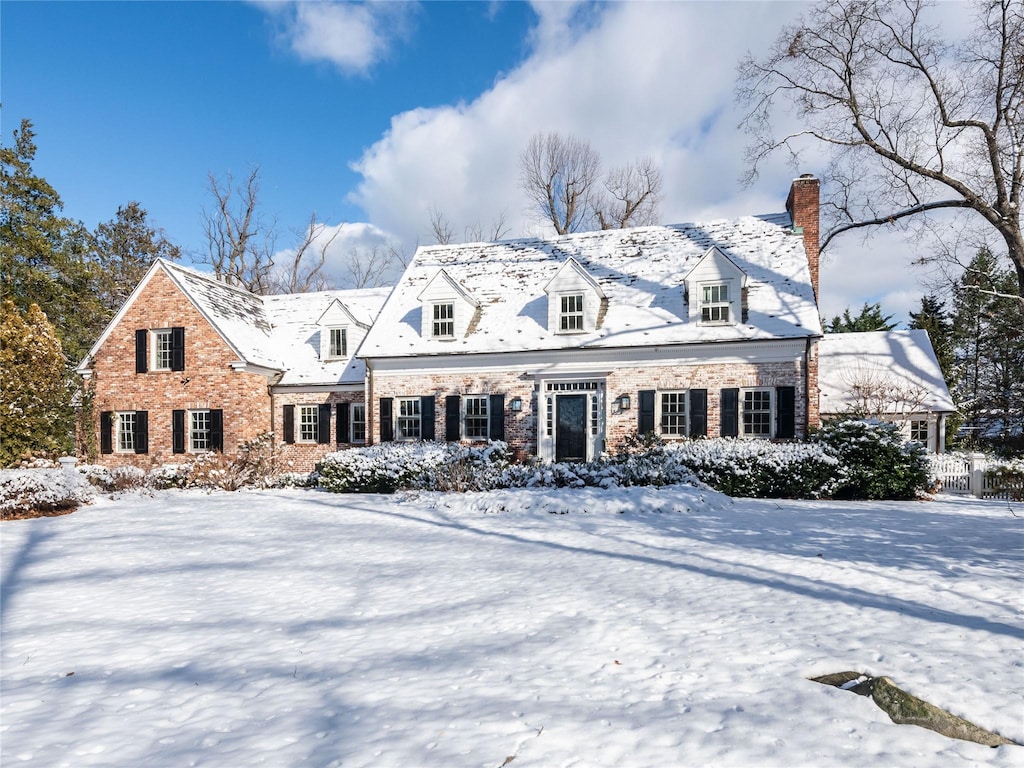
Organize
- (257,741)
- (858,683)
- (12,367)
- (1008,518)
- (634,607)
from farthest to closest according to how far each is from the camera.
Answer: (12,367)
(1008,518)
(634,607)
(858,683)
(257,741)

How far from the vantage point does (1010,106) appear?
17.3 metres

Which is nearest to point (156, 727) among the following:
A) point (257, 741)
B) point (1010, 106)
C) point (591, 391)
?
point (257, 741)

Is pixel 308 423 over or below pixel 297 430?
over

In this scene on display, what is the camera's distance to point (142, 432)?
2109 centimetres

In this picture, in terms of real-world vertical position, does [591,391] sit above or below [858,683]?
above

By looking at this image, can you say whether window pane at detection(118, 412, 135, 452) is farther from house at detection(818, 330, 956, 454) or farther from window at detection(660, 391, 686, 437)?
house at detection(818, 330, 956, 454)

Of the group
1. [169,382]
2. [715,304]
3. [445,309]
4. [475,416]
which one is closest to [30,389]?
[169,382]

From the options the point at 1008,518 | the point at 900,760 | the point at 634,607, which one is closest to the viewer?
the point at 900,760

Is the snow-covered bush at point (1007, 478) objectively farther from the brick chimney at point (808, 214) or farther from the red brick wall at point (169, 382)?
the red brick wall at point (169, 382)

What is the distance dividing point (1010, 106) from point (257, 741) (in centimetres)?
2375

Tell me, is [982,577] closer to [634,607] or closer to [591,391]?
[634,607]

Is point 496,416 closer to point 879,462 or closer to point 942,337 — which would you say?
point 879,462

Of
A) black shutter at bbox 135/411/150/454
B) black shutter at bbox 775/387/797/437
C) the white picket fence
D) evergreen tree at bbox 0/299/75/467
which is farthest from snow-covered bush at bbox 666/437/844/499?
evergreen tree at bbox 0/299/75/467

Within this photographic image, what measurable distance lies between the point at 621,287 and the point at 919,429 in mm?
11512
